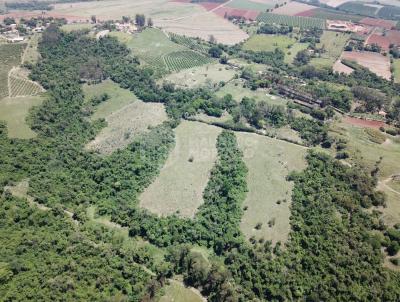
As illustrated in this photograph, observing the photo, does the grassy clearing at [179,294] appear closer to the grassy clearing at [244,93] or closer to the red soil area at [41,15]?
the grassy clearing at [244,93]

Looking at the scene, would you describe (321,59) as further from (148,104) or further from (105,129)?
(105,129)

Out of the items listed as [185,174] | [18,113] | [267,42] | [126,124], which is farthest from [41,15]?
[185,174]

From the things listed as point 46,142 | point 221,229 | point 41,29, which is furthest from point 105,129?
point 41,29

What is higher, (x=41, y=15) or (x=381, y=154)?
(x=381, y=154)

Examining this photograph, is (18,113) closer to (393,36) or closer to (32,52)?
(32,52)

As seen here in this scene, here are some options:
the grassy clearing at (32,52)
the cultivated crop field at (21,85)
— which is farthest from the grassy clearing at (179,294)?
the grassy clearing at (32,52)
